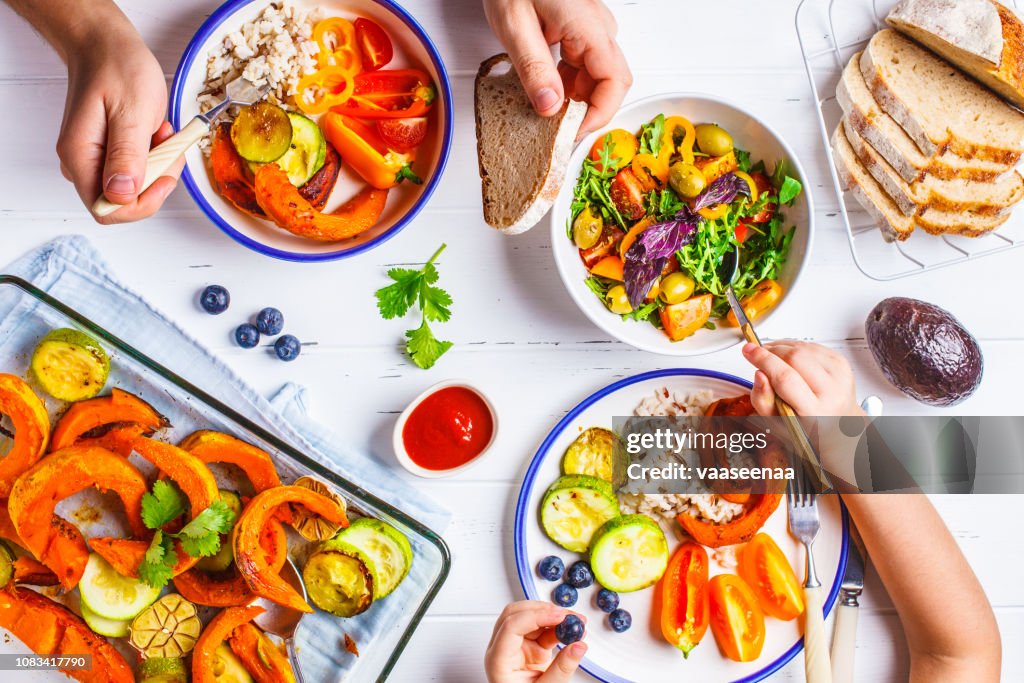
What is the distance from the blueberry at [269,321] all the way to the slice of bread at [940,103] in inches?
55.8

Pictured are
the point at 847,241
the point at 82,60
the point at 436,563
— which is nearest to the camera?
the point at 82,60

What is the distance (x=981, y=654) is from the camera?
175cm

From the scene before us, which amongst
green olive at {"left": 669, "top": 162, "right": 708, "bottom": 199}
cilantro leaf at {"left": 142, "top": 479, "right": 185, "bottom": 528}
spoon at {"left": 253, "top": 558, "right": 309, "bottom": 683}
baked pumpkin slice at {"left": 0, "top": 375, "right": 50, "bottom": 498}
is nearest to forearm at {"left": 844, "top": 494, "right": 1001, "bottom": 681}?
green olive at {"left": 669, "top": 162, "right": 708, "bottom": 199}

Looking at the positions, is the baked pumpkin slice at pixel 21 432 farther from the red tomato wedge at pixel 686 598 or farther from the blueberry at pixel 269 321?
the red tomato wedge at pixel 686 598

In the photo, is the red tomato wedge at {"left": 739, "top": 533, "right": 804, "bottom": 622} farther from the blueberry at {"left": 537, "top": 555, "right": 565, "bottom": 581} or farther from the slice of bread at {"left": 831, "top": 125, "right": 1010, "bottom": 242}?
the slice of bread at {"left": 831, "top": 125, "right": 1010, "bottom": 242}

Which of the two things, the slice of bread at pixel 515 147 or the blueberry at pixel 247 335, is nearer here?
the slice of bread at pixel 515 147

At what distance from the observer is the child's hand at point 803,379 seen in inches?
64.7

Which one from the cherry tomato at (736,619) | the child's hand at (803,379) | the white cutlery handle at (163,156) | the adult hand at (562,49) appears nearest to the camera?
the white cutlery handle at (163,156)

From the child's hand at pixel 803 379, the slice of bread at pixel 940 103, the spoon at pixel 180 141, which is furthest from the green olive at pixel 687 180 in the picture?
the spoon at pixel 180 141

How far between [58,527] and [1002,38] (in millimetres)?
2206

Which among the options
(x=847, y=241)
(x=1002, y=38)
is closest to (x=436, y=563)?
(x=847, y=241)

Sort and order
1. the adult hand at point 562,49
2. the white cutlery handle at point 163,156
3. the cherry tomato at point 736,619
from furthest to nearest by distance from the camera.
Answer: the cherry tomato at point 736,619, the adult hand at point 562,49, the white cutlery handle at point 163,156

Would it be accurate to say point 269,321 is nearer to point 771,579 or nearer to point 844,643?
point 771,579

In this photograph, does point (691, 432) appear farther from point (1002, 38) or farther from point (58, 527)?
point (58, 527)
